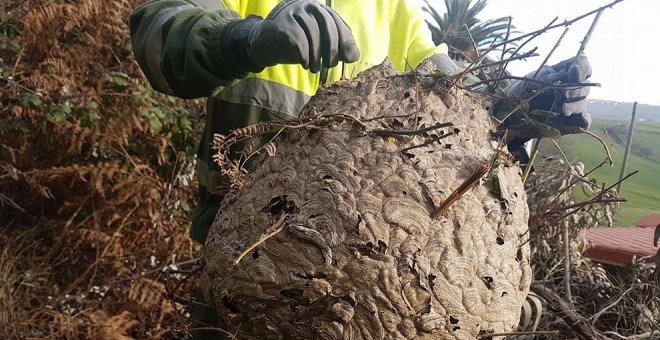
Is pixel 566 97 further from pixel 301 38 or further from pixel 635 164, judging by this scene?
pixel 635 164

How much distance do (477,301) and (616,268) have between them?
2134 millimetres

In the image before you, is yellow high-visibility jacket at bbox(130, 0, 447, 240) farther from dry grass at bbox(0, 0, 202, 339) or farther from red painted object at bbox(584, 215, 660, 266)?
dry grass at bbox(0, 0, 202, 339)

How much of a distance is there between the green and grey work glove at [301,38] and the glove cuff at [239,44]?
0.6 inches

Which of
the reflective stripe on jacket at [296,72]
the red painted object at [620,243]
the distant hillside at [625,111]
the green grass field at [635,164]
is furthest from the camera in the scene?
the red painted object at [620,243]

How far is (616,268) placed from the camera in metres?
2.79

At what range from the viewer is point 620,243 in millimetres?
2811

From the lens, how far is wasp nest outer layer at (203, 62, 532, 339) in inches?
36.4

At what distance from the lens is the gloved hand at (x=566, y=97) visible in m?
1.29

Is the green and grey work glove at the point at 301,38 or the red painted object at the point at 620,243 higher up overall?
Result: the green and grey work glove at the point at 301,38

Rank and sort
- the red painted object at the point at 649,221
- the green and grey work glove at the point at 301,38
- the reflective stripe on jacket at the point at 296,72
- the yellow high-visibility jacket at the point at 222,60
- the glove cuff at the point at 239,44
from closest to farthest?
the green and grey work glove at the point at 301,38, the glove cuff at the point at 239,44, the yellow high-visibility jacket at the point at 222,60, the reflective stripe on jacket at the point at 296,72, the red painted object at the point at 649,221

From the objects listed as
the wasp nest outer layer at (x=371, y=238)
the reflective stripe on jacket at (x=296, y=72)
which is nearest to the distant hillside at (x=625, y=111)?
the reflective stripe on jacket at (x=296, y=72)

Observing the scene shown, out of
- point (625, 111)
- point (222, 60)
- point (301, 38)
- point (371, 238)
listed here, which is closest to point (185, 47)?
point (222, 60)

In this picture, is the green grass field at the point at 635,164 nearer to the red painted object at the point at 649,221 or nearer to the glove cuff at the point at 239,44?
the red painted object at the point at 649,221

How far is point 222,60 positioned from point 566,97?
0.76 meters
